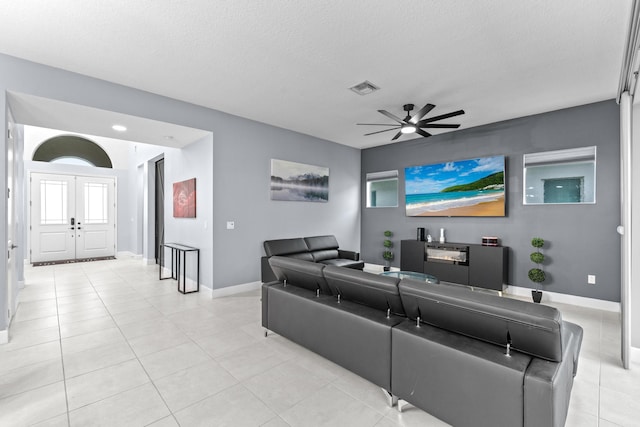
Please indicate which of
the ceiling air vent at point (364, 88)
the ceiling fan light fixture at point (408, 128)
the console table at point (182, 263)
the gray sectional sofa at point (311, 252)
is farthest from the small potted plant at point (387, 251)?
the console table at point (182, 263)

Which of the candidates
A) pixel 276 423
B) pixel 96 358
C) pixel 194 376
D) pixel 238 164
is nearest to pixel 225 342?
pixel 194 376

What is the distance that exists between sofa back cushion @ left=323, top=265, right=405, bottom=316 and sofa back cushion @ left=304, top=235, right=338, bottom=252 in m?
3.35

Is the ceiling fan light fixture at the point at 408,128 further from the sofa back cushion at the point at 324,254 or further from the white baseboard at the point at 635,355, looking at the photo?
the white baseboard at the point at 635,355

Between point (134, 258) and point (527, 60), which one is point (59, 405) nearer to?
point (527, 60)

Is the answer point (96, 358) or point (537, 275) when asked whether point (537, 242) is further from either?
point (96, 358)

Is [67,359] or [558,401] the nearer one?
[558,401]

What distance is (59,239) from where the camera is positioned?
7.80m

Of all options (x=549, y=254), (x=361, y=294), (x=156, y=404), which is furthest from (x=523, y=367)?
(x=549, y=254)

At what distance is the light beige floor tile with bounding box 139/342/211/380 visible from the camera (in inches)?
101

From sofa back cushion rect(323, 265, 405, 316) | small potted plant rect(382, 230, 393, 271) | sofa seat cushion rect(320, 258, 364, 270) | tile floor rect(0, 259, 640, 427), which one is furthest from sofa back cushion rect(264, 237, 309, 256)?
sofa back cushion rect(323, 265, 405, 316)

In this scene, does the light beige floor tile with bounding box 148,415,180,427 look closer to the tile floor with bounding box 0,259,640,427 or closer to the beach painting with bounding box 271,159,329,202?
the tile floor with bounding box 0,259,640,427

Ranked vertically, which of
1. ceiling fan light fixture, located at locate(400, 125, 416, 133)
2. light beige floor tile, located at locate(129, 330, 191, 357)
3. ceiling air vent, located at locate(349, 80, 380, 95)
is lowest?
light beige floor tile, located at locate(129, 330, 191, 357)

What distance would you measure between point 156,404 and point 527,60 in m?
4.62

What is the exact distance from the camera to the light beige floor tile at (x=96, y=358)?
2.58 metres
